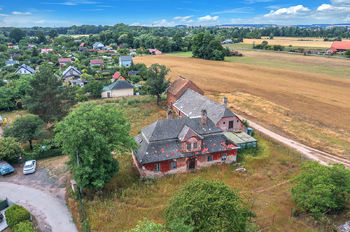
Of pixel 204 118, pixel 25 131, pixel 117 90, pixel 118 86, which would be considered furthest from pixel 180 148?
pixel 118 86

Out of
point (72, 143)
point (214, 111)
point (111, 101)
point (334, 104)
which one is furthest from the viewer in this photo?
point (111, 101)

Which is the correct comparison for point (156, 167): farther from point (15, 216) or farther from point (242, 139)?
point (242, 139)

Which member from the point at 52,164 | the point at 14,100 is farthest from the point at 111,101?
the point at 52,164

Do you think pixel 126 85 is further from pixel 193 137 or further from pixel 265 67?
pixel 265 67

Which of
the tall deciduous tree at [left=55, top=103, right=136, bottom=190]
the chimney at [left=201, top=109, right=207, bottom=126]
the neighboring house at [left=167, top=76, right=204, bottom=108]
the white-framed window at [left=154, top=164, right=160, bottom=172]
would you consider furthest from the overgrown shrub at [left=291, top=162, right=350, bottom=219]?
the neighboring house at [left=167, top=76, right=204, bottom=108]

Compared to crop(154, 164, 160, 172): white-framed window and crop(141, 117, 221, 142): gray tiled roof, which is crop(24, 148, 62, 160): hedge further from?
crop(154, 164, 160, 172): white-framed window

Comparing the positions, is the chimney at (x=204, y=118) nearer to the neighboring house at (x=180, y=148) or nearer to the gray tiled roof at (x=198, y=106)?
the neighboring house at (x=180, y=148)
